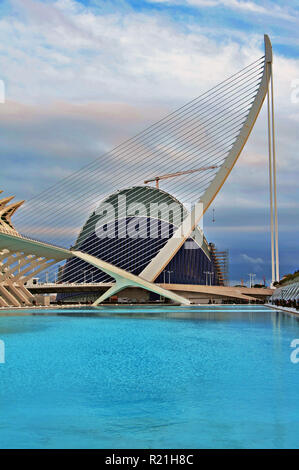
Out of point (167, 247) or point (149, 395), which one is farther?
point (167, 247)

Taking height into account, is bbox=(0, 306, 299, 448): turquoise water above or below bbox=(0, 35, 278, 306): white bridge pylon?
below

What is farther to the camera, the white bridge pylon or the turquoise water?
the white bridge pylon

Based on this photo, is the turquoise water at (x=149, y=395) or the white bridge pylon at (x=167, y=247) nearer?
the turquoise water at (x=149, y=395)

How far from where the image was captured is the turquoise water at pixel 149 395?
5.13 meters

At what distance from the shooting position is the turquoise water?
5133mm

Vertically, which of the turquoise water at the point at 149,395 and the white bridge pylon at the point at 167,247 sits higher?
the white bridge pylon at the point at 167,247

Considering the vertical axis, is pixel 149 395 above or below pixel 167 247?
below

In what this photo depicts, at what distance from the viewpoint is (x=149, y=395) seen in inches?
285

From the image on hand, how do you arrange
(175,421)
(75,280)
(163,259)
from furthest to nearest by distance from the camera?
(75,280) → (163,259) → (175,421)

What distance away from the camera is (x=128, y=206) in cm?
7681
